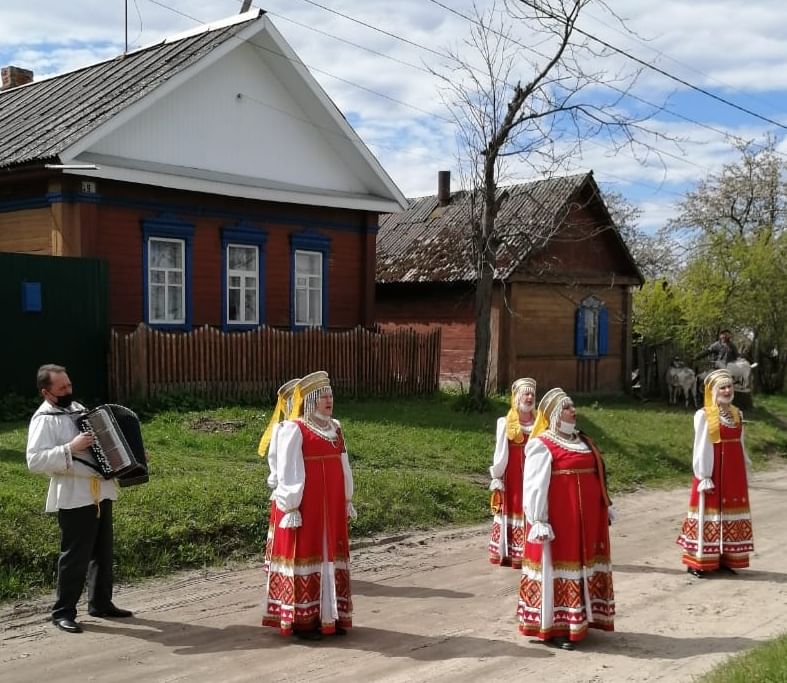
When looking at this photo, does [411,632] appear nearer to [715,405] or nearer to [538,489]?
[538,489]

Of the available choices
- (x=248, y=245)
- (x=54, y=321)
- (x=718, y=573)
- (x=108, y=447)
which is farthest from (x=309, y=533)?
(x=248, y=245)

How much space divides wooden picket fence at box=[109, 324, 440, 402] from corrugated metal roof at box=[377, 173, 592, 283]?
10.1 ft

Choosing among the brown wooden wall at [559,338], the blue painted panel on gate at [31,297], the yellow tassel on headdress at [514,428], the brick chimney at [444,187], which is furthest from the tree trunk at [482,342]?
the brick chimney at [444,187]

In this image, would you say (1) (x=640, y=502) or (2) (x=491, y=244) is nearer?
(1) (x=640, y=502)

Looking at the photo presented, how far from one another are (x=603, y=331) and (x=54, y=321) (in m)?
14.0

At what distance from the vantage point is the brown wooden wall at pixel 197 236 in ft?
49.2

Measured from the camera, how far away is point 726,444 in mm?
8273

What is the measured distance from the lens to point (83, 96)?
16.6 m

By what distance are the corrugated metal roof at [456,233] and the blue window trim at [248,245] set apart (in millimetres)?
4493

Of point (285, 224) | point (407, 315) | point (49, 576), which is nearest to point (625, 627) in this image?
point (49, 576)

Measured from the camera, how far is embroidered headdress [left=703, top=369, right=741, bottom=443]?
820 cm

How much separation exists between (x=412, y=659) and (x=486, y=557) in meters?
2.95

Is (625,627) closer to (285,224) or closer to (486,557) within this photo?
(486,557)

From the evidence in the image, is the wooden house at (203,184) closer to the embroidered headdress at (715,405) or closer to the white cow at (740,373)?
the white cow at (740,373)
